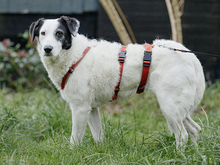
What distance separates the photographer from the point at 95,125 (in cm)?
348

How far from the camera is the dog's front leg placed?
323 cm

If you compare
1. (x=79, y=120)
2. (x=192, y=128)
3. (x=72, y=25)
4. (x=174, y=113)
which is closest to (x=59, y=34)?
(x=72, y=25)

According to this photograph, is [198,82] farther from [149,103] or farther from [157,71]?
[149,103]

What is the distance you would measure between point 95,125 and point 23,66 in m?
3.49

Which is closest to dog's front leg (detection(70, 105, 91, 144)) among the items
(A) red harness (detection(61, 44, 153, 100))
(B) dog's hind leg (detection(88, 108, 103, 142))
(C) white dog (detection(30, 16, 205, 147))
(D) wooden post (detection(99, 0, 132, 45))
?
(C) white dog (detection(30, 16, 205, 147))

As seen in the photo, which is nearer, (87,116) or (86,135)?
(87,116)

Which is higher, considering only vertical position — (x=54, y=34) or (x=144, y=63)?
(x=54, y=34)

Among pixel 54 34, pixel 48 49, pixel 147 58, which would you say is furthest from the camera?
pixel 147 58

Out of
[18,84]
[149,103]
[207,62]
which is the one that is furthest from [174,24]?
[18,84]

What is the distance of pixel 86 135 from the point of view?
3.66 m

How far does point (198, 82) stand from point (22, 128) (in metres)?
2.40

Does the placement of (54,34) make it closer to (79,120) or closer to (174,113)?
(79,120)

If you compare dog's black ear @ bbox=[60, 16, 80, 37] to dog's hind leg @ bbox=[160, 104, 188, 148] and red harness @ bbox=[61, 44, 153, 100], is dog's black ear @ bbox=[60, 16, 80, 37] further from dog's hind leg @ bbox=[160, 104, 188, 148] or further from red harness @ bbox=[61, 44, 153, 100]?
dog's hind leg @ bbox=[160, 104, 188, 148]

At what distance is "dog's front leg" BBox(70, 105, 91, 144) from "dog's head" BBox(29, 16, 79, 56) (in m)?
0.66
